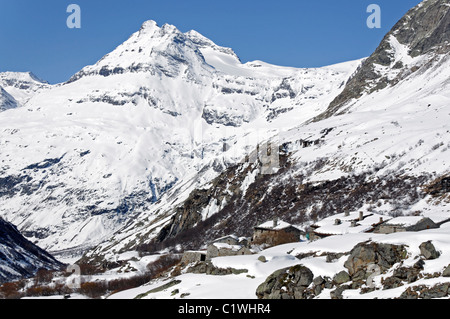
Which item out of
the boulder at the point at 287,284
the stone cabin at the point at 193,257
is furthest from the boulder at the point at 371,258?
the stone cabin at the point at 193,257

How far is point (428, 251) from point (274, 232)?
64143mm

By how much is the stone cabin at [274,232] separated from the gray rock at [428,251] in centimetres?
6059

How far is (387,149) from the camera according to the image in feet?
586

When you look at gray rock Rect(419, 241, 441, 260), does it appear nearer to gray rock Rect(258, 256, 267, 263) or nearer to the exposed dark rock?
the exposed dark rock

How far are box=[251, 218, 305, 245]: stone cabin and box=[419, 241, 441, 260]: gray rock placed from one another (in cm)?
6059

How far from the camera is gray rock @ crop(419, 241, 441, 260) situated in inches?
1721

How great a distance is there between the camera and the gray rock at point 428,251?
4372cm

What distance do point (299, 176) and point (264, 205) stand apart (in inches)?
606

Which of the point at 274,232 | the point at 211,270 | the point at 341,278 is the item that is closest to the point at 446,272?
the point at 341,278

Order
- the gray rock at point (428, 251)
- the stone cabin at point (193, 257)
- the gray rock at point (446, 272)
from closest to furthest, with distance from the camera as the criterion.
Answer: the gray rock at point (446, 272), the gray rock at point (428, 251), the stone cabin at point (193, 257)

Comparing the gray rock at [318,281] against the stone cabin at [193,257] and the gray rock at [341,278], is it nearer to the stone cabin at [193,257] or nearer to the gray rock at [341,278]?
the gray rock at [341,278]

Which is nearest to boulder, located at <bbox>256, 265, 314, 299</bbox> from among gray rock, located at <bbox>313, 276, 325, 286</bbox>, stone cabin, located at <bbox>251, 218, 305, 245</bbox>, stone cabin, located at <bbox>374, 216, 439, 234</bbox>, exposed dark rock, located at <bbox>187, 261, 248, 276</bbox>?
gray rock, located at <bbox>313, 276, 325, 286</bbox>

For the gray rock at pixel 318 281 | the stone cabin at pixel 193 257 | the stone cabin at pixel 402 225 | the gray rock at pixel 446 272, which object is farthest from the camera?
the stone cabin at pixel 193 257
